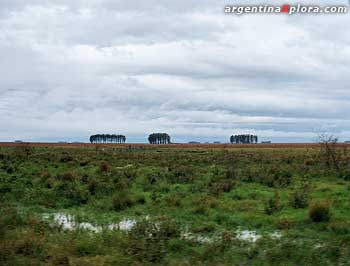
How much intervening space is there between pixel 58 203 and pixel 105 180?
6.68 meters

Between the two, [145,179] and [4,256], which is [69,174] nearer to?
[145,179]

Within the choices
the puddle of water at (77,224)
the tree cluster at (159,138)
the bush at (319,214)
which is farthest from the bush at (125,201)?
the tree cluster at (159,138)

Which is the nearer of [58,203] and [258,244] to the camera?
[258,244]

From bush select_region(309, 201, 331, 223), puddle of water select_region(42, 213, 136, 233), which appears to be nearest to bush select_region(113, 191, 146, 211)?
puddle of water select_region(42, 213, 136, 233)

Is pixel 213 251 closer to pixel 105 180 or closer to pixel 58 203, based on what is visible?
pixel 58 203

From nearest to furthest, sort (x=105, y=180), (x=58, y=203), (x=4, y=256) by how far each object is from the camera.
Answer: (x=4, y=256), (x=58, y=203), (x=105, y=180)

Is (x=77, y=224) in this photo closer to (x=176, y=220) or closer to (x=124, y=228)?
(x=124, y=228)

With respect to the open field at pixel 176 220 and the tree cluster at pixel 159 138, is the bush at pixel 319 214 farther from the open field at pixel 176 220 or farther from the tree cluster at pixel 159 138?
the tree cluster at pixel 159 138

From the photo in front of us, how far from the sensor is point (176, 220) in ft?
50.9

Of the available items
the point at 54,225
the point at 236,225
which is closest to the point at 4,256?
the point at 54,225

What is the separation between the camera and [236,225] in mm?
15391

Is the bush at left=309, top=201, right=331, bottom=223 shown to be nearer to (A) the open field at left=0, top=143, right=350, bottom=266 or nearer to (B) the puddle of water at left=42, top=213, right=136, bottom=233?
(A) the open field at left=0, top=143, right=350, bottom=266

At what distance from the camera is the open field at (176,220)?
10.6m

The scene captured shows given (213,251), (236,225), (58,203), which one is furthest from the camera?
(58,203)
